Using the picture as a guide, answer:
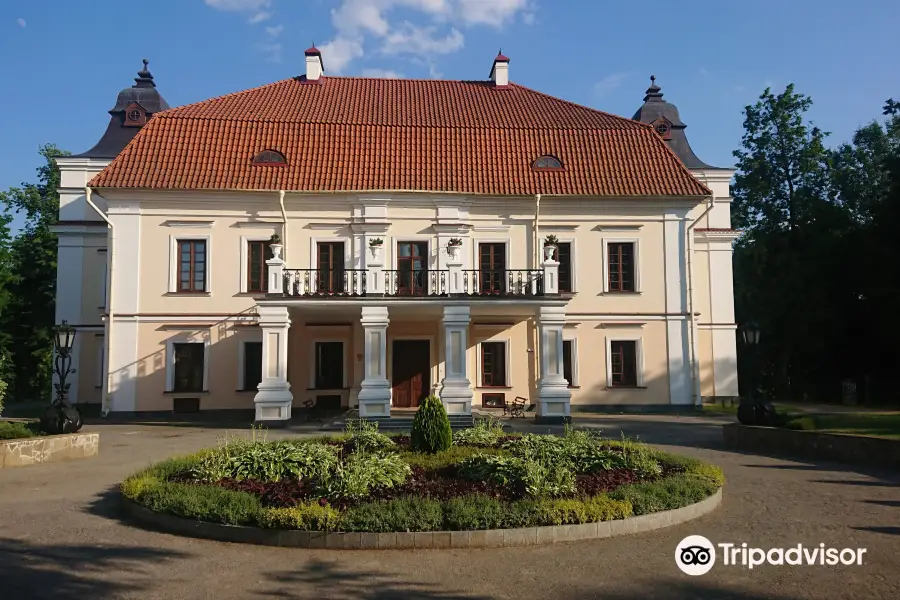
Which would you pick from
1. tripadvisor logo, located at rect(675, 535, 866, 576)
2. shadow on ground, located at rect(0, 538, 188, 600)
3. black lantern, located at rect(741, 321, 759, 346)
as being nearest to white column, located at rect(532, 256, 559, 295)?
black lantern, located at rect(741, 321, 759, 346)

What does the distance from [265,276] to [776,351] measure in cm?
2415

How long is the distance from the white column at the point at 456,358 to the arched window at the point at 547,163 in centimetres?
680

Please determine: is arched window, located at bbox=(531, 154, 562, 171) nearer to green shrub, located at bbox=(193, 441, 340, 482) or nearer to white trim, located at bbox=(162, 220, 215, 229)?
white trim, located at bbox=(162, 220, 215, 229)

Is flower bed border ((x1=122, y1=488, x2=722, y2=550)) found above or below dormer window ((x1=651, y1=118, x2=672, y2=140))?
below

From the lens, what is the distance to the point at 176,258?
22000 mm

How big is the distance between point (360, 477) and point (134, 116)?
2442 cm

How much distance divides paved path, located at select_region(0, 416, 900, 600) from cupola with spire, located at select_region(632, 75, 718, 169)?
20.9 metres

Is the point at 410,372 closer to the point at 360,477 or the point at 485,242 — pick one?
the point at 485,242

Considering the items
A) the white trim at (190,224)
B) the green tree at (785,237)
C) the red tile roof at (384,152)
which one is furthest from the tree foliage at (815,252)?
the white trim at (190,224)

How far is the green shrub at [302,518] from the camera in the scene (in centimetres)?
682

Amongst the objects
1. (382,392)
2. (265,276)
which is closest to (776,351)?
(382,392)

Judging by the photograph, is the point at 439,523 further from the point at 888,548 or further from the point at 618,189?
the point at 618,189

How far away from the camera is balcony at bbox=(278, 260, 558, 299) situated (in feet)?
63.9

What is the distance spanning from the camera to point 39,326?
35.0 m
